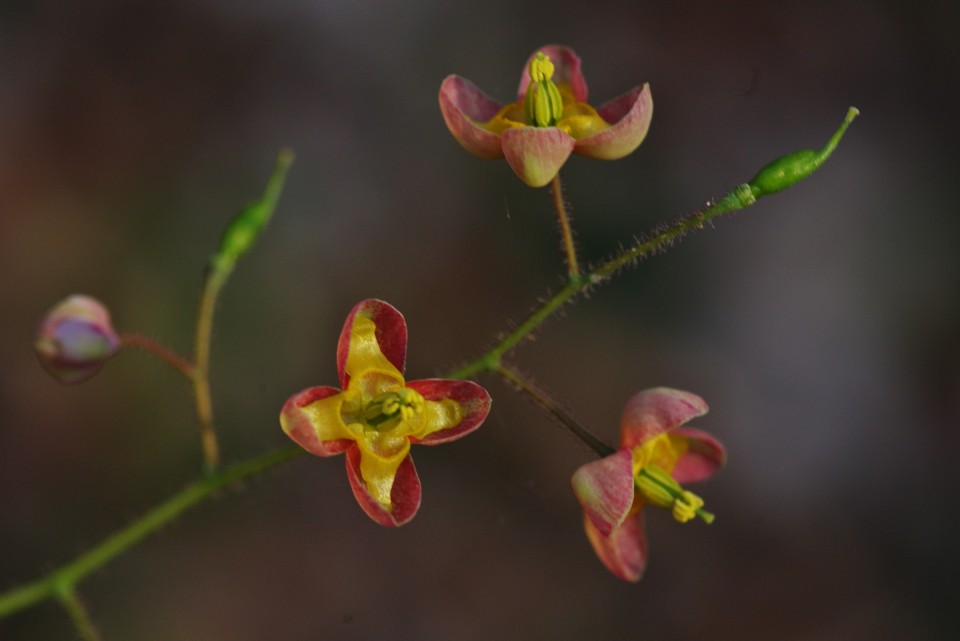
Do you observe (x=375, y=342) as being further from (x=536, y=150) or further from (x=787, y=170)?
(x=787, y=170)

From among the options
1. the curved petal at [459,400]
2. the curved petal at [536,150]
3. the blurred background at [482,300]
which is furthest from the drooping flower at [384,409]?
the blurred background at [482,300]

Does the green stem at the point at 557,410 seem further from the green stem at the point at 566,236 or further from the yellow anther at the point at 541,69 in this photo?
the yellow anther at the point at 541,69

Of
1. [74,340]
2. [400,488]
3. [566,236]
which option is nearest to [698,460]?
[566,236]

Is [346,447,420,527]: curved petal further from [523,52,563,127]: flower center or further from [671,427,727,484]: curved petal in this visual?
[523,52,563,127]: flower center

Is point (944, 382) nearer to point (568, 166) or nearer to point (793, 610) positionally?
point (793, 610)

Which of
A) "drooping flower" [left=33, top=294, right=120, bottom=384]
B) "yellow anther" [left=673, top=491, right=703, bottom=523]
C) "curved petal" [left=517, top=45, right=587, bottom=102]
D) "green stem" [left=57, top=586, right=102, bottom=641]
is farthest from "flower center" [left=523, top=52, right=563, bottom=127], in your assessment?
"green stem" [left=57, top=586, right=102, bottom=641]
